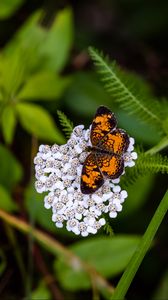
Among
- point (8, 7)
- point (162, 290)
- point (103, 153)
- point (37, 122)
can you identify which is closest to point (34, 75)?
point (37, 122)

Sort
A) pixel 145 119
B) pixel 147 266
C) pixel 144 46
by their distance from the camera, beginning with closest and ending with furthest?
pixel 145 119 → pixel 147 266 → pixel 144 46

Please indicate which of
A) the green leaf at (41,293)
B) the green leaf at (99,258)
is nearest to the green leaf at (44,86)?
the green leaf at (99,258)

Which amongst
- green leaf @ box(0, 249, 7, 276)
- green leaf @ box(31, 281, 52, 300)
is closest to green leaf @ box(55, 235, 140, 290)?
green leaf @ box(31, 281, 52, 300)

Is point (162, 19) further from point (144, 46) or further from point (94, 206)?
point (94, 206)

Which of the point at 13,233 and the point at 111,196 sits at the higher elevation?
the point at 111,196

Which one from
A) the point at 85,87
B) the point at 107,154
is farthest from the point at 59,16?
the point at 107,154

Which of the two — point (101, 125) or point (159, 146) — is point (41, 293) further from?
point (101, 125)
